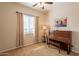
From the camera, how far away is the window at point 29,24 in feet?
8.24

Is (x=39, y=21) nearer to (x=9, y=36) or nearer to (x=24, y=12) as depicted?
(x=24, y=12)

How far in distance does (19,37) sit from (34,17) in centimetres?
80

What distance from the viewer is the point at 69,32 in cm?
249

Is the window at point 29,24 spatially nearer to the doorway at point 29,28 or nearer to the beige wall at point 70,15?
the doorway at point 29,28

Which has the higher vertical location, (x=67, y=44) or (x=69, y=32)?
(x=69, y=32)

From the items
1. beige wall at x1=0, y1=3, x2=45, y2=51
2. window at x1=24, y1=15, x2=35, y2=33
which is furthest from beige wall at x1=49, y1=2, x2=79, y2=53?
window at x1=24, y1=15, x2=35, y2=33

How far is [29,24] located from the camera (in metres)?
2.55

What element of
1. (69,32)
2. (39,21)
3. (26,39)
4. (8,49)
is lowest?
(8,49)

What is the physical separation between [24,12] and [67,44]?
1.72 m

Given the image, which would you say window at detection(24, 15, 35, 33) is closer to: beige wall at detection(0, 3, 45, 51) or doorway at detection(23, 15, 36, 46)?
doorway at detection(23, 15, 36, 46)

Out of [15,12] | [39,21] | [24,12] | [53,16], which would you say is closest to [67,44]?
[53,16]

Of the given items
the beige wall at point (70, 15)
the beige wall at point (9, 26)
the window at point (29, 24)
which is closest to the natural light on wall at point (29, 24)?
the window at point (29, 24)

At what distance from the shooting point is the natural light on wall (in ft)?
8.25

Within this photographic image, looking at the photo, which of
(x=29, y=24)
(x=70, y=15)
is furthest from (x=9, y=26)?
(x=70, y=15)
